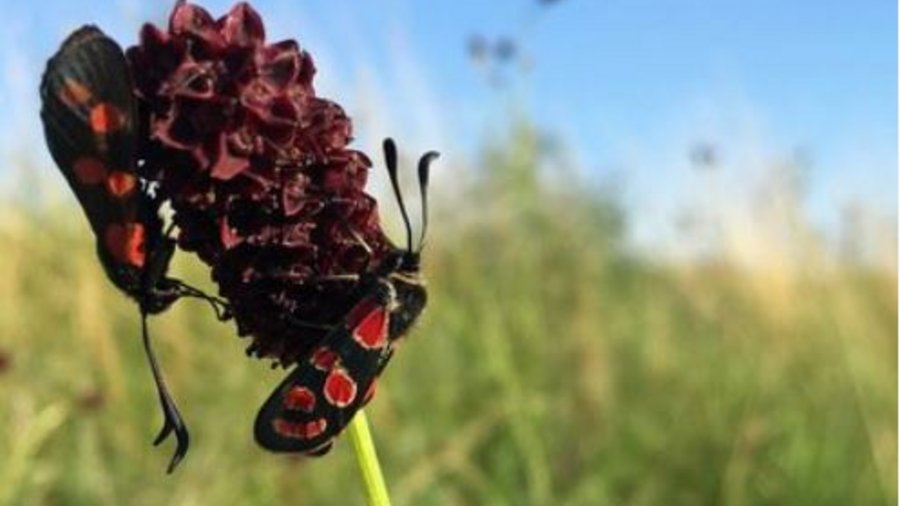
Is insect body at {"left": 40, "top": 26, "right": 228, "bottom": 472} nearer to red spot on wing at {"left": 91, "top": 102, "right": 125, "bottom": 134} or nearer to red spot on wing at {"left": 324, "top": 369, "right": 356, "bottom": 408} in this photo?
red spot on wing at {"left": 91, "top": 102, "right": 125, "bottom": 134}

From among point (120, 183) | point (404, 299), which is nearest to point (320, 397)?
point (404, 299)

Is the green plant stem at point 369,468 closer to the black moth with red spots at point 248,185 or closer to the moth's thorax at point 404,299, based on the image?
the black moth with red spots at point 248,185

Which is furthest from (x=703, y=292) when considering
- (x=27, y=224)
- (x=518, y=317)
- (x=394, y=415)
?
(x=27, y=224)

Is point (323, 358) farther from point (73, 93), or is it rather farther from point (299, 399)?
point (73, 93)

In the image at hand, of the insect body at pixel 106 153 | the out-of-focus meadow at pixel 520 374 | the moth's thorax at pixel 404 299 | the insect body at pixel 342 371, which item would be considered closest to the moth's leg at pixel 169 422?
the insect body at pixel 106 153

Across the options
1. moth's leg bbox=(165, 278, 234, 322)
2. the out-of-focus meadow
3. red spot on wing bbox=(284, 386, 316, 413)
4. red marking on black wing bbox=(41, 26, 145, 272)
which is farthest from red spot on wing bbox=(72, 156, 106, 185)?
the out-of-focus meadow
